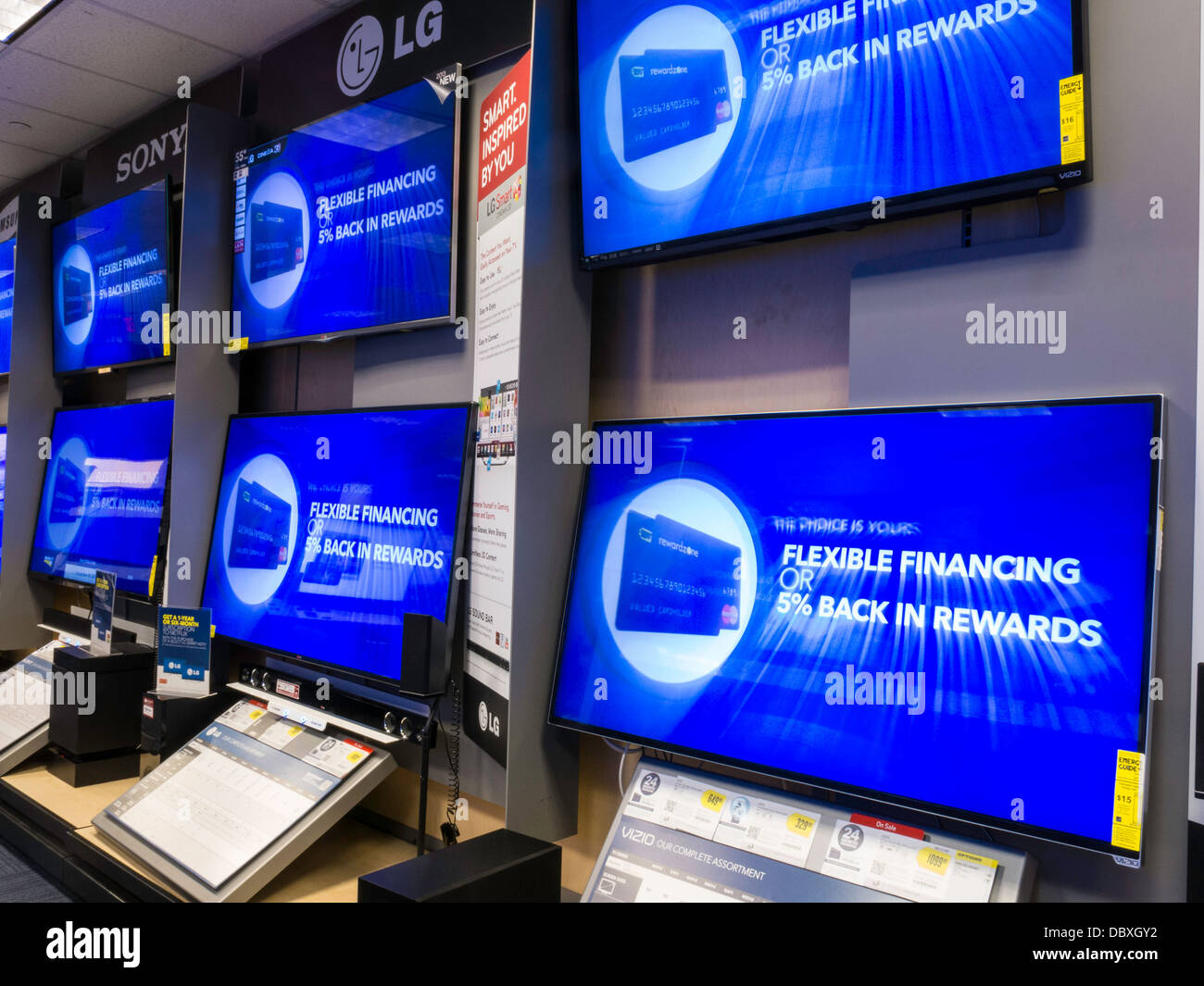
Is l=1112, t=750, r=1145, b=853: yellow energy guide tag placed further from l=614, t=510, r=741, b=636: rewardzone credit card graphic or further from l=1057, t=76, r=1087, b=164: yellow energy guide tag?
l=1057, t=76, r=1087, b=164: yellow energy guide tag

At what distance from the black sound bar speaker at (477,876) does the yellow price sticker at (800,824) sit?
18.6 inches

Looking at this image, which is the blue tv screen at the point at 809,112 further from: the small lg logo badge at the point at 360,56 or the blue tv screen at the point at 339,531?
the small lg logo badge at the point at 360,56

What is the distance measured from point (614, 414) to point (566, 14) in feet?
3.28

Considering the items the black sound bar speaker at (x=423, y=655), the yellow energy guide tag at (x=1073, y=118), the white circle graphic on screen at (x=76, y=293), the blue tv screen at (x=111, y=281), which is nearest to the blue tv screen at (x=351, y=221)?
the blue tv screen at (x=111, y=281)

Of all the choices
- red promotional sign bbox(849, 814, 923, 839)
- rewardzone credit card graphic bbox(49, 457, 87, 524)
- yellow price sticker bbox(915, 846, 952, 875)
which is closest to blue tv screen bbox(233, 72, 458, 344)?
rewardzone credit card graphic bbox(49, 457, 87, 524)

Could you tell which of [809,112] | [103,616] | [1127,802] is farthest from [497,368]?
[103,616]

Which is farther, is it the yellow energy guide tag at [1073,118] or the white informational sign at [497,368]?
the white informational sign at [497,368]

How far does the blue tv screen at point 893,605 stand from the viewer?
4.66ft

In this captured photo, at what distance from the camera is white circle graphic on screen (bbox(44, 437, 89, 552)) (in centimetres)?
423

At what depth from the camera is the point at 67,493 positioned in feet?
14.3

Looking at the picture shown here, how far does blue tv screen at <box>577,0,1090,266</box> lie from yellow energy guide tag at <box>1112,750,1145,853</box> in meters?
0.95

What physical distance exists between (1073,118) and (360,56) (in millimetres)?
2406


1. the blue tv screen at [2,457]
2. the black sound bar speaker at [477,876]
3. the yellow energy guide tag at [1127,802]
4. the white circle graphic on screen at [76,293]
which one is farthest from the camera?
the blue tv screen at [2,457]
